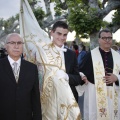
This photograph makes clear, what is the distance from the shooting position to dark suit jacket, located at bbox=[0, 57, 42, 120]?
353cm

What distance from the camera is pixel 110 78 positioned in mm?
5383

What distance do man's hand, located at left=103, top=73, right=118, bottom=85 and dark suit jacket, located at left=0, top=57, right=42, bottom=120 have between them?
1966 millimetres

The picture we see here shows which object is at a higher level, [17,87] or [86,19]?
[86,19]

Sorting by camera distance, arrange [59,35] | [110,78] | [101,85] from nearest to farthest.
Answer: [59,35], [110,78], [101,85]

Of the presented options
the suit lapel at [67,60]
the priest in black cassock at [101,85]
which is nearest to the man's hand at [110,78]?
the priest in black cassock at [101,85]

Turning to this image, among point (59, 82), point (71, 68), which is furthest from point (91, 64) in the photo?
point (59, 82)

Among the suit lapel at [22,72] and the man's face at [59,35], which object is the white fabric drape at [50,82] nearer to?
the man's face at [59,35]

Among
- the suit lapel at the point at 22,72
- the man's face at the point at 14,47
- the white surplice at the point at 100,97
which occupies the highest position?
the man's face at the point at 14,47

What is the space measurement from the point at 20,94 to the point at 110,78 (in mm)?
2218

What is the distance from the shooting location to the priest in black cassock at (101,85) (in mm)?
5609

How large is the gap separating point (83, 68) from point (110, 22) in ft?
43.6

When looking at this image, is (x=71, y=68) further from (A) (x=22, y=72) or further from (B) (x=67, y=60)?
(A) (x=22, y=72)

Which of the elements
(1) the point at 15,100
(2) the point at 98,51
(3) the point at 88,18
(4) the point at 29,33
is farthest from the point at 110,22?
(1) the point at 15,100

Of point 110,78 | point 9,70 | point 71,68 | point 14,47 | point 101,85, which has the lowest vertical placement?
point 101,85
